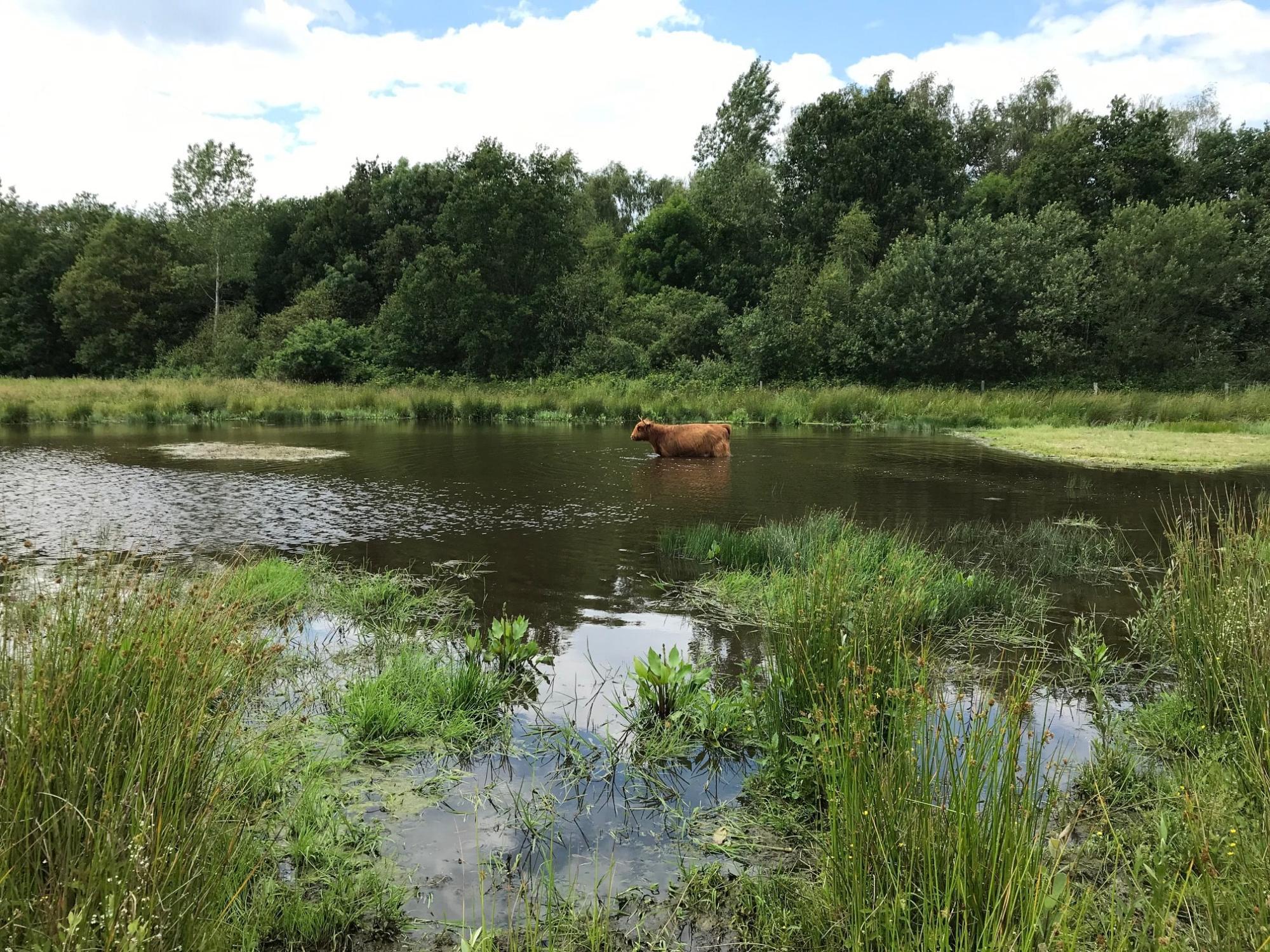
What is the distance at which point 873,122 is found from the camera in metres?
39.8

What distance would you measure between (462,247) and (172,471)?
86.2ft

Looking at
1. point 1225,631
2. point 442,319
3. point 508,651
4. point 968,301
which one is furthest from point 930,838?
point 442,319

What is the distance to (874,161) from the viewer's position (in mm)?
39656

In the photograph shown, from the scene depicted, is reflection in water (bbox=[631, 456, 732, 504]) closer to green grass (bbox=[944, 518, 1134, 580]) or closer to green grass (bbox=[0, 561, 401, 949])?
green grass (bbox=[944, 518, 1134, 580])

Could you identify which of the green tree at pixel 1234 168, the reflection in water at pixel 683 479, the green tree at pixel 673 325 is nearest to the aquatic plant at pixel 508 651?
the reflection in water at pixel 683 479

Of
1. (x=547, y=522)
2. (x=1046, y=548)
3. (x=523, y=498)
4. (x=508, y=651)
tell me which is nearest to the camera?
(x=508, y=651)

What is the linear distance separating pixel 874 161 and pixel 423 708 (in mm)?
41823

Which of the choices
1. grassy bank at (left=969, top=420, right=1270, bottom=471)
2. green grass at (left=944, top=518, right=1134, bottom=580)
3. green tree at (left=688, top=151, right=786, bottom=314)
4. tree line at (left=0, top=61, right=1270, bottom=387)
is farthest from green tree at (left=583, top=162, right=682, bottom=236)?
green grass at (left=944, top=518, right=1134, bottom=580)

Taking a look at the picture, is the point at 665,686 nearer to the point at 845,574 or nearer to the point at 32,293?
the point at 845,574

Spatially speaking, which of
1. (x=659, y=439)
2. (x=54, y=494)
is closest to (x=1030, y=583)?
(x=659, y=439)

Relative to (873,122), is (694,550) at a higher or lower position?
lower

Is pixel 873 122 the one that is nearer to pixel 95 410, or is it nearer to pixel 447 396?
pixel 447 396

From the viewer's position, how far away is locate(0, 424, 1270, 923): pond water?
2953 millimetres

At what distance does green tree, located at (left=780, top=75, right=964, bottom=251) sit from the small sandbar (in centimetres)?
3143
